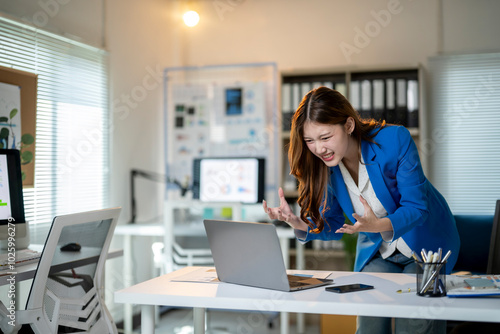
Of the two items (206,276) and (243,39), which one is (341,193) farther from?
(243,39)

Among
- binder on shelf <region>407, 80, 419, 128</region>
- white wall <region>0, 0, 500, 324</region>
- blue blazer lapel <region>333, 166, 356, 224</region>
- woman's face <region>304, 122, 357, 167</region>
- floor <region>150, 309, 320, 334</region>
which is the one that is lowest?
floor <region>150, 309, 320, 334</region>

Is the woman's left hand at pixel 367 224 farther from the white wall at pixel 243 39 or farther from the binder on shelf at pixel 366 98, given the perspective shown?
the white wall at pixel 243 39

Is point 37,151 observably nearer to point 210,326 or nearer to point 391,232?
point 210,326

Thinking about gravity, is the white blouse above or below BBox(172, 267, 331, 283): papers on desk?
above

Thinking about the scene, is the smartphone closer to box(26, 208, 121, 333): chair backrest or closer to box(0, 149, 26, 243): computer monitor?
box(26, 208, 121, 333): chair backrest

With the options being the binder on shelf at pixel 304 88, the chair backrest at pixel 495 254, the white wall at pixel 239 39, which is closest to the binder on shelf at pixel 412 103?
the white wall at pixel 239 39

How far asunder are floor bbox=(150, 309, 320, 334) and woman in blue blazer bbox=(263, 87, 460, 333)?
5.79 ft

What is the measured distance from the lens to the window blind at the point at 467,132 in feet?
12.0

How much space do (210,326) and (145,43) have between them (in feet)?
7.37

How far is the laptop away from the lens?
4.75ft

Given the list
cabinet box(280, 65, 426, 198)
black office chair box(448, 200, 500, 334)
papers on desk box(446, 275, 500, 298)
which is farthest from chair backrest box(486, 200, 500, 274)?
cabinet box(280, 65, 426, 198)

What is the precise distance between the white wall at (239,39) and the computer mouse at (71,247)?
1.65 meters

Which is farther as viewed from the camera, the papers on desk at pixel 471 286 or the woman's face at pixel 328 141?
the woman's face at pixel 328 141

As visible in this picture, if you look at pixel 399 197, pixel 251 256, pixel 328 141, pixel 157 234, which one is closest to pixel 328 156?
pixel 328 141
